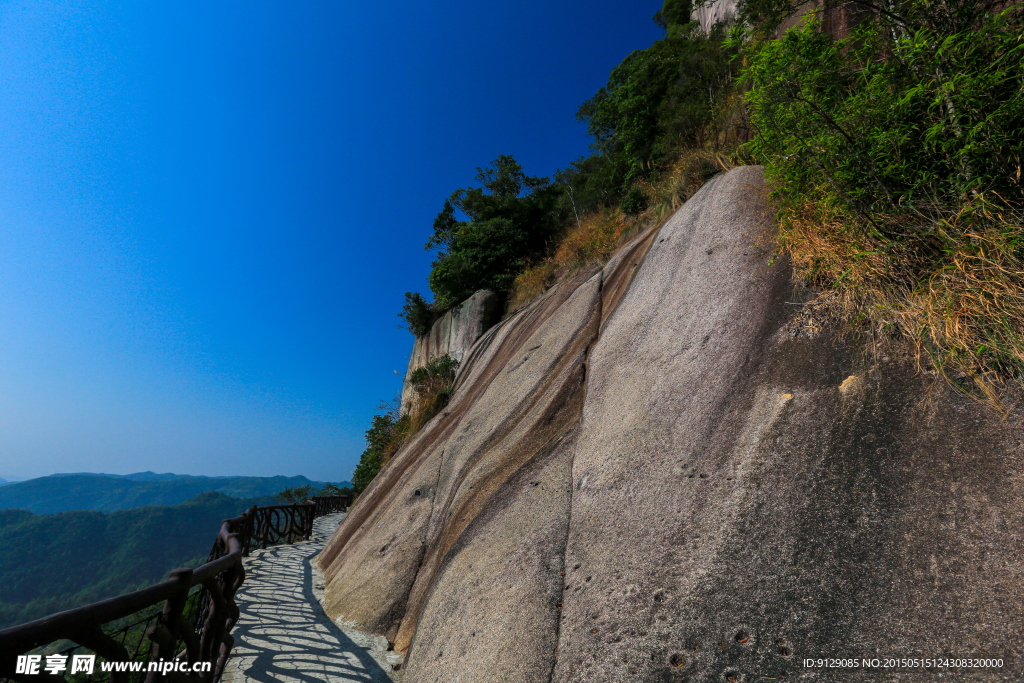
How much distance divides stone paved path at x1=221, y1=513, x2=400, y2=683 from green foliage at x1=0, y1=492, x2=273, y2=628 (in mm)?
120473

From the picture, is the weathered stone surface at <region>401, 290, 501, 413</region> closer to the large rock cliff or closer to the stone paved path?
the stone paved path

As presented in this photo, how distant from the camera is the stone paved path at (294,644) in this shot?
13.4 ft

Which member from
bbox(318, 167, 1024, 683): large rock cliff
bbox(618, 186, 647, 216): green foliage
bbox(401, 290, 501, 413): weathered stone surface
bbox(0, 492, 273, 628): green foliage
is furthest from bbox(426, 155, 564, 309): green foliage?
bbox(0, 492, 273, 628): green foliage

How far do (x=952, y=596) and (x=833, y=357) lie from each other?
165cm

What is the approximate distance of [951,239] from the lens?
2.85 metres

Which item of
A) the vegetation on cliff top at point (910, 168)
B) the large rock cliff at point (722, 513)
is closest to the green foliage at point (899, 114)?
the vegetation on cliff top at point (910, 168)

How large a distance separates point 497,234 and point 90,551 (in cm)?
17811

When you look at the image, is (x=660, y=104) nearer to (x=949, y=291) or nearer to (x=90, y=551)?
(x=949, y=291)

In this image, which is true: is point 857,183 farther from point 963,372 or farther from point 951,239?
point 963,372

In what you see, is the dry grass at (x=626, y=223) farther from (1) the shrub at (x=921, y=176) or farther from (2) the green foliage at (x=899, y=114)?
(1) the shrub at (x=921, y=176)

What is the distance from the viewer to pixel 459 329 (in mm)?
15992

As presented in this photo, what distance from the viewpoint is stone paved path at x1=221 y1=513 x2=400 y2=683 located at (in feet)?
13.4

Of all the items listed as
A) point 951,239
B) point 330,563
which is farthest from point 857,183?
point 330,563

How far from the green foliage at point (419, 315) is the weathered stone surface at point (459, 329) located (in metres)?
0.95
